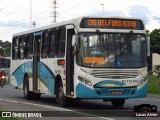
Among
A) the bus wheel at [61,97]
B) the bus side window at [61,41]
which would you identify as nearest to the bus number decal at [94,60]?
the bus side window at [61,41]

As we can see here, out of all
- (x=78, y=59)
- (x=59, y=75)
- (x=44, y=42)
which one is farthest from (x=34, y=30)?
(x=78, y=59)

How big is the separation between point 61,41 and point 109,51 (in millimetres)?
2335

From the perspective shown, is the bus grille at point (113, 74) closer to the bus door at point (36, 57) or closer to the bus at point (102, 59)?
the bus at point (102, 59)

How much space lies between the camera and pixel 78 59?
1719cm

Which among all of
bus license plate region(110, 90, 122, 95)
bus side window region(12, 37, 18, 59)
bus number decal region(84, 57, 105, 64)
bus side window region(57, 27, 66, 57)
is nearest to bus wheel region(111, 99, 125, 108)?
bus license plate region(110, 90, 122, 95)

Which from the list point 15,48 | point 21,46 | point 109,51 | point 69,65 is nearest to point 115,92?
point 109,51

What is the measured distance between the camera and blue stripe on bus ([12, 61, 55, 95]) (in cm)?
1978

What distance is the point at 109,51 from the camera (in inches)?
676

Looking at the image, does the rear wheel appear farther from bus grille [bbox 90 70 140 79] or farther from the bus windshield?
the bus windshield

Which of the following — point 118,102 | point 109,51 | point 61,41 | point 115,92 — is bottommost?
point 118,102

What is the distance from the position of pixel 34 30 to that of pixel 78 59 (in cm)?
587

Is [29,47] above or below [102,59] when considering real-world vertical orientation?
above

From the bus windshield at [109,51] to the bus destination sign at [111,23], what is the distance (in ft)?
1.05

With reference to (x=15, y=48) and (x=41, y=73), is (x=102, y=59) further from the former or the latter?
(x=15, y=48)
